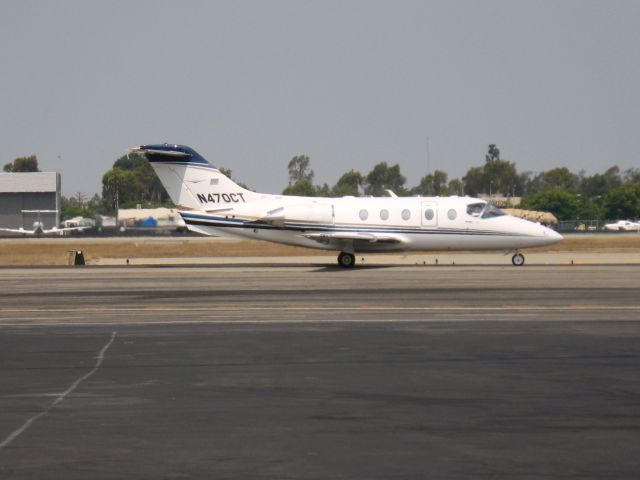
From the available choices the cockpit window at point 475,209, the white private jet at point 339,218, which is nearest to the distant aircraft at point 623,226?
the white private jet at point 339,218

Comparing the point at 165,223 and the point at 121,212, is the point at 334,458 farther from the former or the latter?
the point at 121,212

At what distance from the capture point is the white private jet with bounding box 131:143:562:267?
132 ft

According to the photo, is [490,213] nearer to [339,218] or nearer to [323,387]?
[339,218]

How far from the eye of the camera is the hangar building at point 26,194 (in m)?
125

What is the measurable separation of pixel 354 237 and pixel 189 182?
7046 millimetres

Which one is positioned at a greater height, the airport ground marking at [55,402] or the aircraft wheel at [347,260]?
the aircraft wheel at [347,260]

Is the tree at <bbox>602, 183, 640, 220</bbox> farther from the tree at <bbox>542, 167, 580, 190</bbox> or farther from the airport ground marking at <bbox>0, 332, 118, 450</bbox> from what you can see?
the airport ground marking at <bbox>0, 332, 118, 450</bbox>

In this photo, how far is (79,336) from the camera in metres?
18.6

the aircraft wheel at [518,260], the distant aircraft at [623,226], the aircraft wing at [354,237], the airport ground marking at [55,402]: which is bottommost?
the airport ground marking at [55,402]

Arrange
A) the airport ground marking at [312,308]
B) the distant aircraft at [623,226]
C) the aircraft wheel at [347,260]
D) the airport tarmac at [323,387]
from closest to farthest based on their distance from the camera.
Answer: the airport tarmac at [323,387] < the airport ground marking at [312,308] < the aircraft wheel at [347,260] < the distant aircraft at [623,226]

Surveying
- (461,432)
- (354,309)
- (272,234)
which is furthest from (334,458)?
(272,234)

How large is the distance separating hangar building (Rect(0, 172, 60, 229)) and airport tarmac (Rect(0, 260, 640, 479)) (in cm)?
10311

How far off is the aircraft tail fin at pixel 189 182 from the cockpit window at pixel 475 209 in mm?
8833

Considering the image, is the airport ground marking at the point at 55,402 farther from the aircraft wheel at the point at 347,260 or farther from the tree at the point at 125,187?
the tree at the point at 125,187
